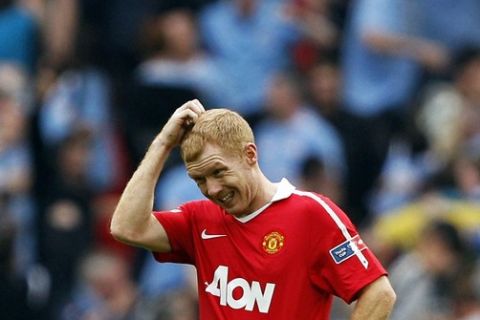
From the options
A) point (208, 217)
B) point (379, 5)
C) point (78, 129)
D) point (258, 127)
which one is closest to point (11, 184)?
point (78, 129)

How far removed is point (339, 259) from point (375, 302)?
0.80 ft

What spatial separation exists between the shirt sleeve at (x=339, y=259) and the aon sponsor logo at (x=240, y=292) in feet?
0.74

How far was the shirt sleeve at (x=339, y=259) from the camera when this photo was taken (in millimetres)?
7336

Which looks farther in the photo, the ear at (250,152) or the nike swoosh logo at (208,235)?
the nike swoosh logo at (208,235)

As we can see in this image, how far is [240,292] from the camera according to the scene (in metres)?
7.52

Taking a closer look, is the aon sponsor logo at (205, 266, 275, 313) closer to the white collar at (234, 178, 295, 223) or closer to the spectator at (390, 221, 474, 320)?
the white collar at (234, 178, 295, 223)

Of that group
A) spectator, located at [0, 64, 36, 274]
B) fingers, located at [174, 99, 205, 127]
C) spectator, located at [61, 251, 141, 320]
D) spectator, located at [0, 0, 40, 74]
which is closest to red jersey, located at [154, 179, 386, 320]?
fingers, located at [174, 99, 205, 127]

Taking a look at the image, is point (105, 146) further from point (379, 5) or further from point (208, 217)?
point (208, 217)

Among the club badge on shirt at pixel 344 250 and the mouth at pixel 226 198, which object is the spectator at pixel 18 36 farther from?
the club badge on shirt at pixel 344 250

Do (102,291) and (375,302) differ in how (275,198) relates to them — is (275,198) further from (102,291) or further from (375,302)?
(102,291)

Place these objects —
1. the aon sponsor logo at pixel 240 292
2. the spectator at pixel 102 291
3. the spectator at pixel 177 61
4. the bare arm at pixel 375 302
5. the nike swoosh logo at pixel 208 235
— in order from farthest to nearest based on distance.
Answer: the spectator at pixel 177 61, the spectator at pixel 102 291, the nike swoosh logo at pixel 208 235, the aon sponsor logo at pixel 240 292, the bare arm at pixel 375 302

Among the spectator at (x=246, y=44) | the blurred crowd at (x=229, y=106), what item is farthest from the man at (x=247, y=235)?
the spectator at (x=246, y=44)

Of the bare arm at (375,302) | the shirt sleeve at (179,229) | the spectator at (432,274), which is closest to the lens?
the bare arm at (375,302)

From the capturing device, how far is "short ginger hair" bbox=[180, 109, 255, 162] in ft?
24.2
